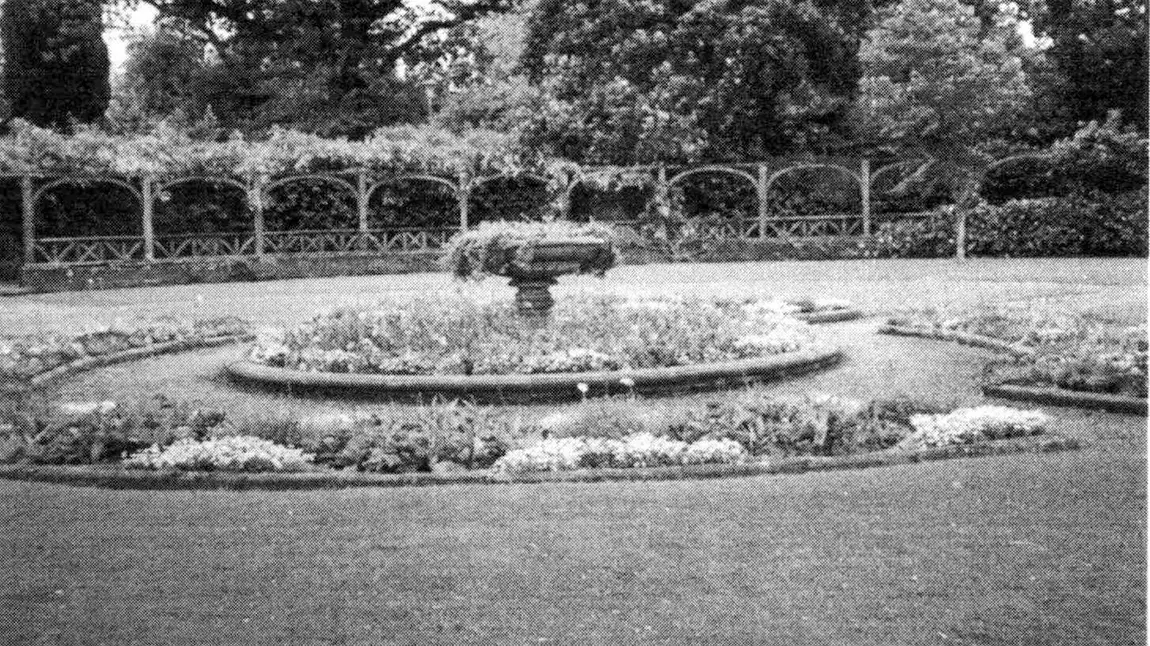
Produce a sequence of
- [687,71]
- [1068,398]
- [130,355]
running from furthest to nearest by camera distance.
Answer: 1. [687,71]
2. [130,355]
3. [1068,398]

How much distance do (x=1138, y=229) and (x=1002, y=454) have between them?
16095 millimetres

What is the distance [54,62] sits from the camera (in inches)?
929

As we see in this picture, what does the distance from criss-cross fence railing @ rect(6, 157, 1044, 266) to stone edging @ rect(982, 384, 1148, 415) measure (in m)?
16.6

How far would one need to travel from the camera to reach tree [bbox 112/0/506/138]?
29.1 meters

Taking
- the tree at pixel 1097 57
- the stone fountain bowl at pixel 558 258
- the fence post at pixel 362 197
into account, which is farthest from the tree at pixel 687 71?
the stone fountain bowl at pixel 558 258

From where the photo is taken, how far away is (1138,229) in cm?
2069

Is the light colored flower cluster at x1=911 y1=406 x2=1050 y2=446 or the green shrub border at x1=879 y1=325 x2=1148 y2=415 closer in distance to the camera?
the light colored flower cluster at x1=911 y1=406 x2=1050 y2=446

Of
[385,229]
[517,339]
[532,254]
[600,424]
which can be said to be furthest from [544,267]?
[385,229]

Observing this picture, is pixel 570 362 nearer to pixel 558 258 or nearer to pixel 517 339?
pixel 517 339

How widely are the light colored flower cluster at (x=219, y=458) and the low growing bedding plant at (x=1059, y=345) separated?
5.34 metres

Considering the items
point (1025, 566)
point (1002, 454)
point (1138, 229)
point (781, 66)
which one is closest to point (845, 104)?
point (781, 66)

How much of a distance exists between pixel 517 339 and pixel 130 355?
388 cm

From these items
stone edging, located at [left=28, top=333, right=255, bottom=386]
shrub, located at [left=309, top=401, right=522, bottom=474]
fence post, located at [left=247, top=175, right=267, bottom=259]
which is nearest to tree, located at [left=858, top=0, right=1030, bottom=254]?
fence post, located at [left=247, top=175, right=267, bottom=259]

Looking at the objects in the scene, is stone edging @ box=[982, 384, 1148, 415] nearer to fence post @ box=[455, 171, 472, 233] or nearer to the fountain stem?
the fountain stem
